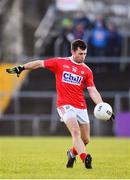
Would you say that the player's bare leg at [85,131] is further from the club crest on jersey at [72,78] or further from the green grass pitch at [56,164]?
the club crest on jersey at [72,78]

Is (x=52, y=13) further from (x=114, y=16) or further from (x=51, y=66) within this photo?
(x=51, y=66)

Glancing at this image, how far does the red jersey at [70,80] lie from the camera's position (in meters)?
13.4

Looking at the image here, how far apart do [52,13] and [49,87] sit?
131 inches

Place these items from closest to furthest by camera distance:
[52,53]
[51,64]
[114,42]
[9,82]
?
[51,64]
[114,42]
[9,82]
[52,53]

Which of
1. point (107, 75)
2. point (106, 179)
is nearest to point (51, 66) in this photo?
point (106, 179)

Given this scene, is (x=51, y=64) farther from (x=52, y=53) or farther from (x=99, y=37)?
(x=52, y=53)

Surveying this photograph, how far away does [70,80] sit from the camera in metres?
13.4

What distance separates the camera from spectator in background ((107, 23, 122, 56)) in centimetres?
2897

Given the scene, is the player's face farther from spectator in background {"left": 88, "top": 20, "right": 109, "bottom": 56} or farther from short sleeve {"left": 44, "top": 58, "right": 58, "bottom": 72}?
spectator in background {"left": 88, "top": 20, "right": 109, "bottom": 56}

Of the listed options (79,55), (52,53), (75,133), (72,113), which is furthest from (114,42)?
(75,133)

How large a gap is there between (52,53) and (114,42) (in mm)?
2803

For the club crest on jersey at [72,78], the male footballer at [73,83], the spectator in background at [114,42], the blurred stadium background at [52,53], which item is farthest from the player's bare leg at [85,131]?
the spectator in background at [114,42]

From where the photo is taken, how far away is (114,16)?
31531 mm

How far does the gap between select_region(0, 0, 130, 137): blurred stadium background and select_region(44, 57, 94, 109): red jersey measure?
48.3 feet
